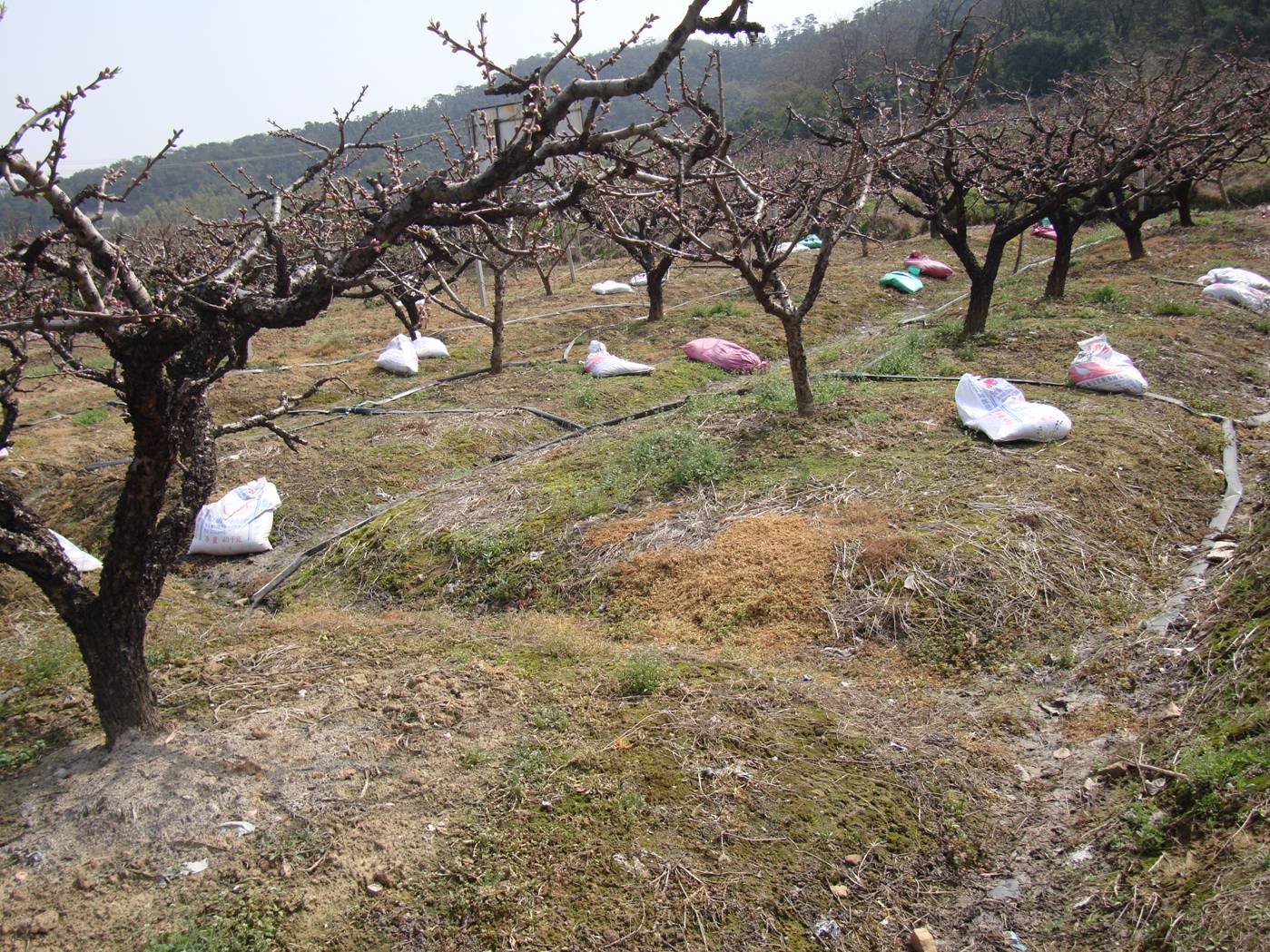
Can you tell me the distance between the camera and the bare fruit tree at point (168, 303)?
9.21 ft

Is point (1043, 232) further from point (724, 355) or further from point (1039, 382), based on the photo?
point (1039, 382)

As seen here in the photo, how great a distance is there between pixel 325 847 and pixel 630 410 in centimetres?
677

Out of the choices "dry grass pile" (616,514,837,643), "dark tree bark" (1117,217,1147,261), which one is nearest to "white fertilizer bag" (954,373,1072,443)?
"dry grass pile" (616,514,837,643)

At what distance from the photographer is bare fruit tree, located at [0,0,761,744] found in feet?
9.21

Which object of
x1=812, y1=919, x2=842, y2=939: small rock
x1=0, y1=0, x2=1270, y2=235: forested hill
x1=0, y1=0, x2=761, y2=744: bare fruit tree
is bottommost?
x1=812, y1=919, x2=842, y2=939: small rock

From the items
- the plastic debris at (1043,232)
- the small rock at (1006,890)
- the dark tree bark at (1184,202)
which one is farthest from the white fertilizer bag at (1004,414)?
the plastic debris at (1043,232)

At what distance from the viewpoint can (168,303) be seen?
3012 mm

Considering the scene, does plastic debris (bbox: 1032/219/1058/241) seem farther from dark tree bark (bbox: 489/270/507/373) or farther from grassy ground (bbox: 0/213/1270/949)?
dark tree bark (bbox: 489/270/507/373)

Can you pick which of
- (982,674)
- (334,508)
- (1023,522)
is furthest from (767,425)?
(334,508)

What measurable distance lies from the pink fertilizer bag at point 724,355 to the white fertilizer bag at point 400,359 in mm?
3536

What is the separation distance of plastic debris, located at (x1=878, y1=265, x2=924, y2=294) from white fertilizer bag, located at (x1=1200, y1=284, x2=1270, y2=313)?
193 inches

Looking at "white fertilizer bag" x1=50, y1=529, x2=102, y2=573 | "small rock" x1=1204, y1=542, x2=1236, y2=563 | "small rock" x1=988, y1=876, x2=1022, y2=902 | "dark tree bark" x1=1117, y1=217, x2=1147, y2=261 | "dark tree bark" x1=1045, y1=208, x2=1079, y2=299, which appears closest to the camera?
"small rock" x1=988, y1=876, x2=1022, y2=902

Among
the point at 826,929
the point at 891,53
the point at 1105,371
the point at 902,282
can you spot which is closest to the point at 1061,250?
the point at 902,282

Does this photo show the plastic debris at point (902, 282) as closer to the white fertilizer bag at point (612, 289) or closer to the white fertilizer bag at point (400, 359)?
the white fertilizer bag at point (612, 289)
